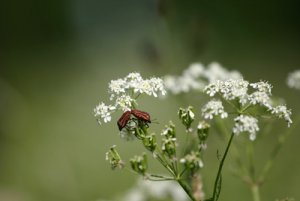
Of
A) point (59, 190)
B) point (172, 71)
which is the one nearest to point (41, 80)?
point (59, 190)

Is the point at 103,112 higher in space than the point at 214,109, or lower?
higher

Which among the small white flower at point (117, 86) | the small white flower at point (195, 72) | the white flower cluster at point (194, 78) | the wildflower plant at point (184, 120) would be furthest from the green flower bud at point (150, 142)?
the small white flower at point (195, 72)

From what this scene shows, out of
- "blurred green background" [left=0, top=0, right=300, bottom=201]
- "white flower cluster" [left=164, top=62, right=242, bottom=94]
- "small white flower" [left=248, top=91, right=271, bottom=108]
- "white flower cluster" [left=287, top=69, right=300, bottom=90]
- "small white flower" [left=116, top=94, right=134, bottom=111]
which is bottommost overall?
"small white flower" [left=248, top=91, right=271, bottom=108]

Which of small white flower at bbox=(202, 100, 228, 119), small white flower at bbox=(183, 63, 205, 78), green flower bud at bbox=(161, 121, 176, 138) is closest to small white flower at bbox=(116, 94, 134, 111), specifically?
green flower bud at bbox=(161, 121, 176, 138)

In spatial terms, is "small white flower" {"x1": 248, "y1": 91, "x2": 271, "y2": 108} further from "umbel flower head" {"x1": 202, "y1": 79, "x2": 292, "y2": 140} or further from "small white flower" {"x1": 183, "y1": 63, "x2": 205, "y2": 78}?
"small white flower" {"x1": 183, "y1": 63, "x2": 205, "y2": 78}

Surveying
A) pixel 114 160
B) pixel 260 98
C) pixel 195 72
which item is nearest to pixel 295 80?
pixel 195 72

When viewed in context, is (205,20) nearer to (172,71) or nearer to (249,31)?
(172,71)

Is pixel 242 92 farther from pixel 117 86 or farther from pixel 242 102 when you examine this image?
pixel 117 86

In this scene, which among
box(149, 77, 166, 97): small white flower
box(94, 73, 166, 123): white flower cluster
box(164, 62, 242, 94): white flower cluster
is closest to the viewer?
box(94, 73, 166, 123): white flower cluster
